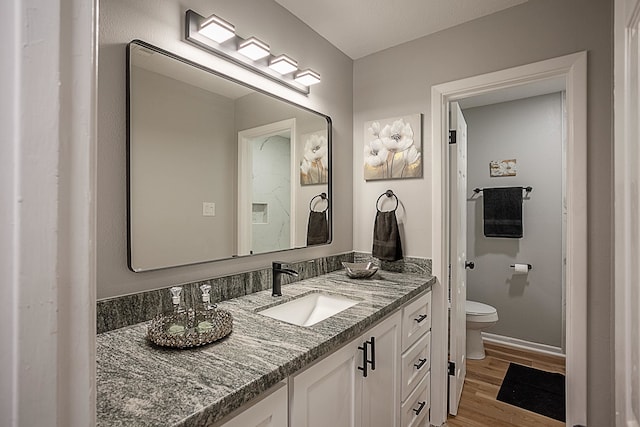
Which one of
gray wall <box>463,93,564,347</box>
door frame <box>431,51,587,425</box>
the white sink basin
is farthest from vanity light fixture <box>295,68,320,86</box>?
gray wall <box>463,93,564,347</box>

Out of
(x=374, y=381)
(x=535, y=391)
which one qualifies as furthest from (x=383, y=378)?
(x=535, y=391)

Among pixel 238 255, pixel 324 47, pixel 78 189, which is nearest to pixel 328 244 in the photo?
pixel 238 255

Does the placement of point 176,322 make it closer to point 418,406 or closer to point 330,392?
point 330,392

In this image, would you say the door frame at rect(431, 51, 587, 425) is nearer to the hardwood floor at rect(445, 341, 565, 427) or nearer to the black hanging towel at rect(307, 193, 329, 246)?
the hardwood floor at rect(445, 341, 565, 427)

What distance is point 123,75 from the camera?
46.3 inches

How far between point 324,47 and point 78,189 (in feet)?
6.89

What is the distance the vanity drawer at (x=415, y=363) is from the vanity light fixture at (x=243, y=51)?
5.22 feet

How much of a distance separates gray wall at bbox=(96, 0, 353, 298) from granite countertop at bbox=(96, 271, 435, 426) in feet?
0.66

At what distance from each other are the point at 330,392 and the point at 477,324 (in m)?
2.14

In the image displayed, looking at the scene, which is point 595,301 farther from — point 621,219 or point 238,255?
point 238,255

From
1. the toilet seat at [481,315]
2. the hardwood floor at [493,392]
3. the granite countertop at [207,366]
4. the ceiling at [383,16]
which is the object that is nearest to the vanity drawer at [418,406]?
the hardwood floor at [493,392]

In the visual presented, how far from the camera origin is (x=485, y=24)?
6.24 ft

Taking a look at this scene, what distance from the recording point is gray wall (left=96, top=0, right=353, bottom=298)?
1120 millimetres

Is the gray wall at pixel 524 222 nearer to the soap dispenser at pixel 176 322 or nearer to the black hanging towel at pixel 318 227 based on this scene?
the black hanging towel at pixel 318 227
